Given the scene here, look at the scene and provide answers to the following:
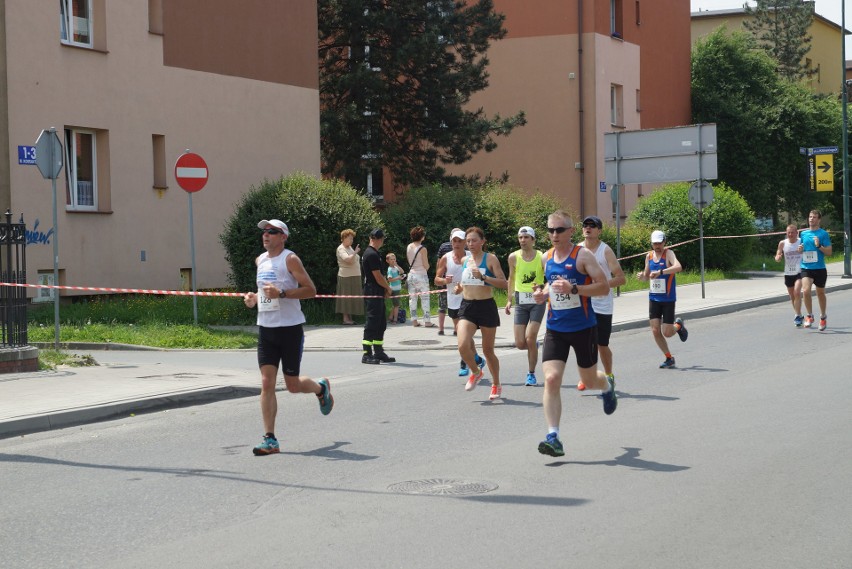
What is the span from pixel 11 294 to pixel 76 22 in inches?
429

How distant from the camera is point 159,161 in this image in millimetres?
23984

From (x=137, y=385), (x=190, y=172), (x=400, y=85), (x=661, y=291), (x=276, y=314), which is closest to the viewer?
(x=276, y=314)

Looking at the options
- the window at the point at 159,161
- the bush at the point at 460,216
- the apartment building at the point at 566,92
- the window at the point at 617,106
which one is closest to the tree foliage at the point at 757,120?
the apartment building at the point at 566,92

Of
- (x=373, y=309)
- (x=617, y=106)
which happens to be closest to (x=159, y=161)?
(x=373, y=309)

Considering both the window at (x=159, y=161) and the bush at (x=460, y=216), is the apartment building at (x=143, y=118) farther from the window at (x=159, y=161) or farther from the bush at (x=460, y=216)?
the bush at (x=460, y=216)

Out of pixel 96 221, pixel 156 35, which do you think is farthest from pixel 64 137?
pixel 156 35

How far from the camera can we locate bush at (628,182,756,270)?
31.9 m

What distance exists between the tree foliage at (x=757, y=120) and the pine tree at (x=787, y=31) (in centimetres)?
2056

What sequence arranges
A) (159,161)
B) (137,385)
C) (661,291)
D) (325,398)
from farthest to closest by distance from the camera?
1. (159,161)
2. (661,291)
3. (137,385)
4. (325,398)

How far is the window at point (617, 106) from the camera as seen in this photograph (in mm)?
42531

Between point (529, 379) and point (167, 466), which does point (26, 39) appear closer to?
point (529, 379)

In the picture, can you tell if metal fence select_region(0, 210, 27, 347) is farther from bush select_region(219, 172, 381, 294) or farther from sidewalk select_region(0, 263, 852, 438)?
bush select_region(219, 172, 381, 294)

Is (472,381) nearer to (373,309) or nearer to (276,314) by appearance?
(276,314)

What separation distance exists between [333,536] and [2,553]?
5.69ft
